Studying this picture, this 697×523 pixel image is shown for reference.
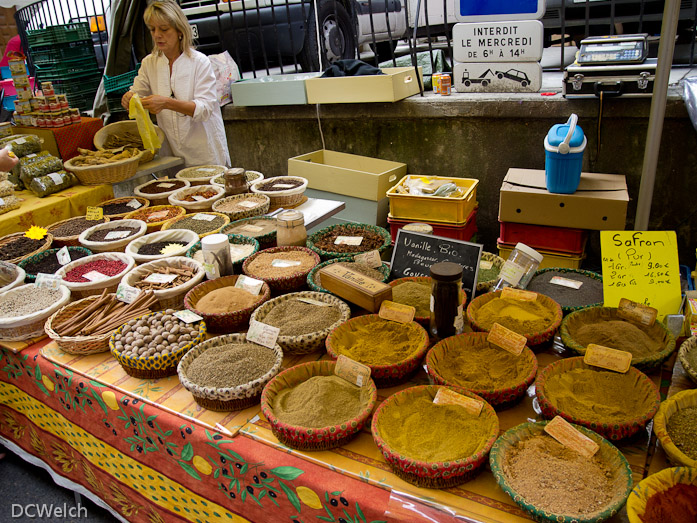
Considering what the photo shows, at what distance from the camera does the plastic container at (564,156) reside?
2287 mm

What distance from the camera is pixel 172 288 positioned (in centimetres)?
185

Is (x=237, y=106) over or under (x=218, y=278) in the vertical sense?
over

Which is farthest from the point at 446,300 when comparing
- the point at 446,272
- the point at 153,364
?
the point at 153,364

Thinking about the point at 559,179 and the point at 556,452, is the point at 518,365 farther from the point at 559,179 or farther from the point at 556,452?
the point at 559,179

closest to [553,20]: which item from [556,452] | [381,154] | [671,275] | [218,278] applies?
[381,154]

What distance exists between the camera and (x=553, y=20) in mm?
4684

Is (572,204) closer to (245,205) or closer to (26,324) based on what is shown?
(245,205)

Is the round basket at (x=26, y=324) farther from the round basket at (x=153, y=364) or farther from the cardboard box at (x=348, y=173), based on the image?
the cardboard box at (x=348, y=173)

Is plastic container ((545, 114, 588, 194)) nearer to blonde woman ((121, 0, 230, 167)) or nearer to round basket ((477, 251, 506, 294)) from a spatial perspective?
round basket ((477, 251, 506, 294))

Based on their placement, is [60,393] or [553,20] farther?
[553,20]

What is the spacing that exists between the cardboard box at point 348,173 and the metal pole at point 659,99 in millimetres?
1486

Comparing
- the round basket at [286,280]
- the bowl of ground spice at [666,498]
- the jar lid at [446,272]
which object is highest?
the jar lid at [446,272]

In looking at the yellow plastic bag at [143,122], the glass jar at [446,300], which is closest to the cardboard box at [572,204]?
the glass jar at [446,300]

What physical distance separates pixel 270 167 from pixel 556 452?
3.61 metres
